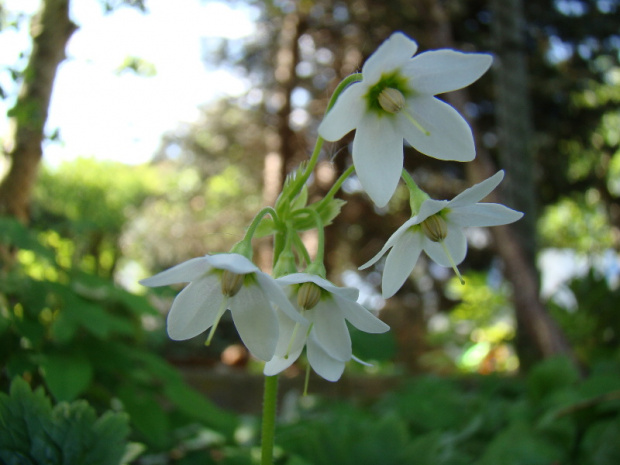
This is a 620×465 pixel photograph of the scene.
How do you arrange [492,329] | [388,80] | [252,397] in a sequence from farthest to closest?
[492,329] < [252,397] < [388,80]

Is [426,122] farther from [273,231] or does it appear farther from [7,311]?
[7,311]

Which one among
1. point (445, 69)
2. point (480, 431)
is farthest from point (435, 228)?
point (480, 431)

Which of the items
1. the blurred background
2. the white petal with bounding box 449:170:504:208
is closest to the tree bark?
the blurred background

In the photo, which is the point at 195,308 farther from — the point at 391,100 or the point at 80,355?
the point at 80,355

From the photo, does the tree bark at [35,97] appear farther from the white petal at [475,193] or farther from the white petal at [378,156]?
the white petal at [475,193]

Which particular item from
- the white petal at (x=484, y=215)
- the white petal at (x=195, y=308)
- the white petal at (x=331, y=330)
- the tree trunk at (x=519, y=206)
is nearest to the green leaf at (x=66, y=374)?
the white petal at (x=195, y=308)

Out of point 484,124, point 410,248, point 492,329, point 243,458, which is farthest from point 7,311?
point 484,124
